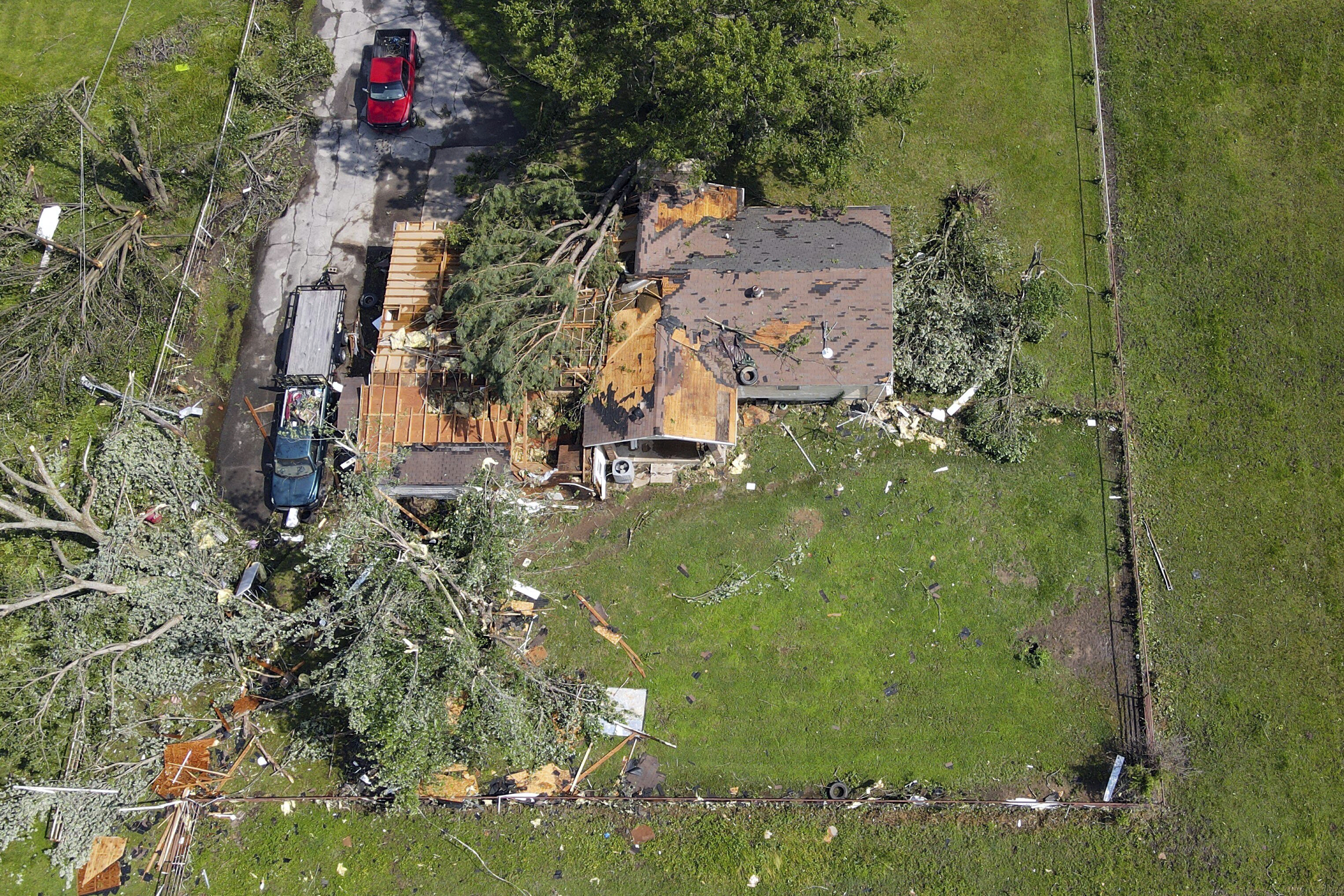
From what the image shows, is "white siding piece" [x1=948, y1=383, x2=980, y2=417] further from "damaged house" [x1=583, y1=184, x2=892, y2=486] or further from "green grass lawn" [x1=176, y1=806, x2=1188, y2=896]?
"green grass lawn" [x1=176, y1=806, x2=1188, y2=896]

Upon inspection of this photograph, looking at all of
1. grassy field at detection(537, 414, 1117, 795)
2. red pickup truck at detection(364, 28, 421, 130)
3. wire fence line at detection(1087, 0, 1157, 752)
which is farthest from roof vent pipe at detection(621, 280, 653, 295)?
wire fence line at detection(1087, 0, 1157, 752)

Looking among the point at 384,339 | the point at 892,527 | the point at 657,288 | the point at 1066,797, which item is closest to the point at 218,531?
the point at 384,339

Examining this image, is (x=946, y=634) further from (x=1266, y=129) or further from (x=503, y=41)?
(x=503, y=41)

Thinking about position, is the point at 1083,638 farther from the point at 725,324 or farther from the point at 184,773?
the point at 184,773

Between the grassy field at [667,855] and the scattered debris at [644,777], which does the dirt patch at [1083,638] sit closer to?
the grassy field at [667,855]

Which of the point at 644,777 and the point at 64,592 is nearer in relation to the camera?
the point at 64,592

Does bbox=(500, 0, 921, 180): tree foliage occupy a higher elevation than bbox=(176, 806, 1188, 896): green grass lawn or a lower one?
higher

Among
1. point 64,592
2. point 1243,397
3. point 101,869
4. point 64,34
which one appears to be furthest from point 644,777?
point 64,34
